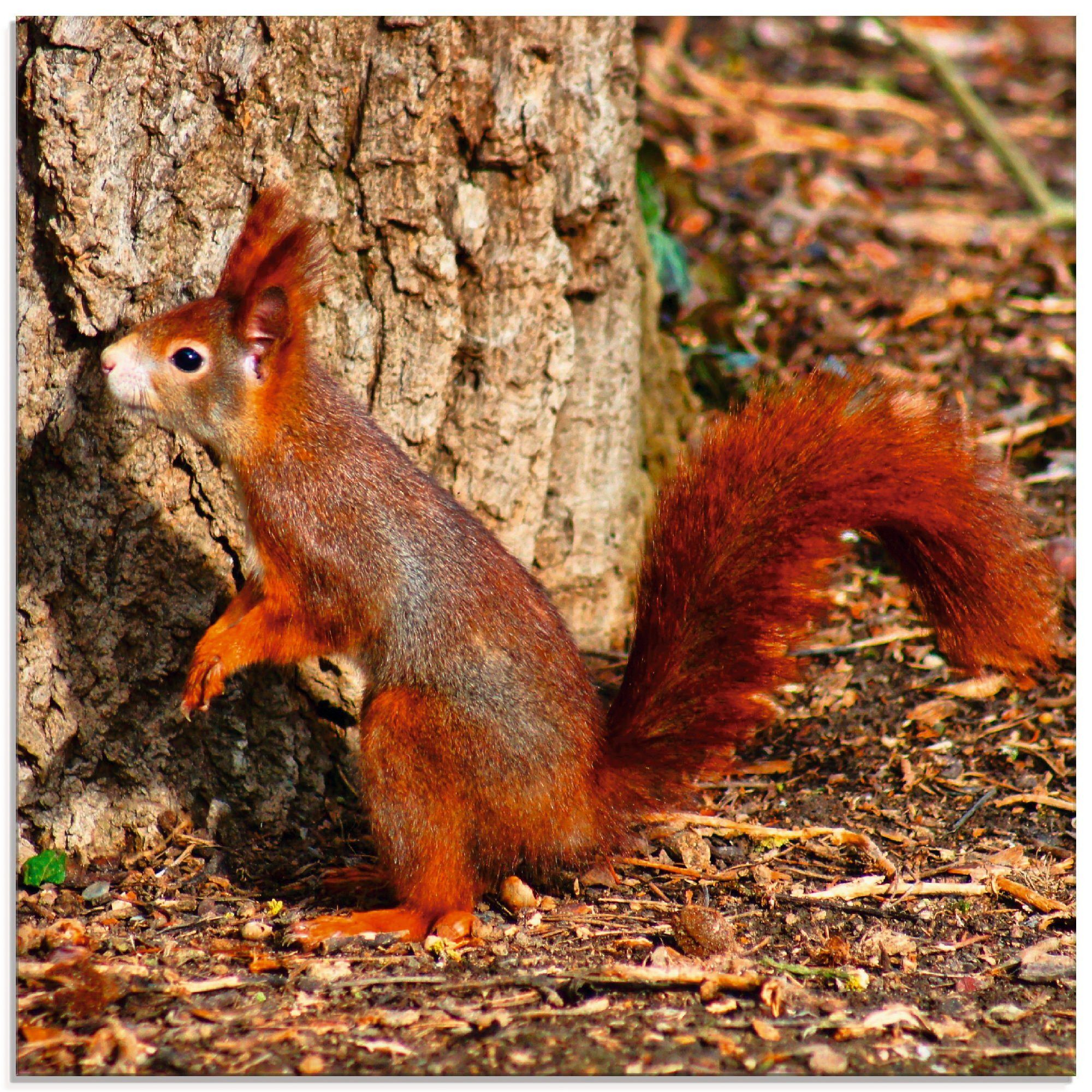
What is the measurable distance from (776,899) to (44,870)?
1.74 m

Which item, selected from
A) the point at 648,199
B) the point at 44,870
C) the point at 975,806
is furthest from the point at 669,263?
the point at 44,870

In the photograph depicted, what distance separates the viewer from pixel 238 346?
282 cm

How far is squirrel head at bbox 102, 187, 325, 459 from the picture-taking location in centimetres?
272

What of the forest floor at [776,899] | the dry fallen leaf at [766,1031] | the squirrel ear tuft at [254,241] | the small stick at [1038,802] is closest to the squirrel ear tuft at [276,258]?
the squirrel ear tuft at [254,241]

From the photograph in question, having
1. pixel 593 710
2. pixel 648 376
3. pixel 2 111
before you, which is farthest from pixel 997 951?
pixel 2 111

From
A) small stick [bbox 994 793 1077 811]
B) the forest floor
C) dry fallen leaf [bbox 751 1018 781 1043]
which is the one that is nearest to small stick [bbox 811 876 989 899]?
the forest floor

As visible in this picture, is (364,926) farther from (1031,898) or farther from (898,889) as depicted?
(1031,898)

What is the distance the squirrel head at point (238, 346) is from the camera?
2723 mm

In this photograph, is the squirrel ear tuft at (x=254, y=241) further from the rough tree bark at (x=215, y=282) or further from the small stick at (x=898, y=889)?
the small stick at (x=898, y=889)

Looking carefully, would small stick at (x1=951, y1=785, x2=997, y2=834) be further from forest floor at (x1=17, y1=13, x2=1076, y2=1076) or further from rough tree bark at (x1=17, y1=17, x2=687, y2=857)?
rough tree bark at (x1=17, y1=17, x2=687, y2=857)

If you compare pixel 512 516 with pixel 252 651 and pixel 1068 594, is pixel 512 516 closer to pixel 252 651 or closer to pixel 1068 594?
pixel 252 651

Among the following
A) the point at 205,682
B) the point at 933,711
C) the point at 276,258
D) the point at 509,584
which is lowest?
the point at 933,711

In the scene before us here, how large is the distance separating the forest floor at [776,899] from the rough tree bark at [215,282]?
0.25m

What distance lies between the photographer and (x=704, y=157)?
619 cm
